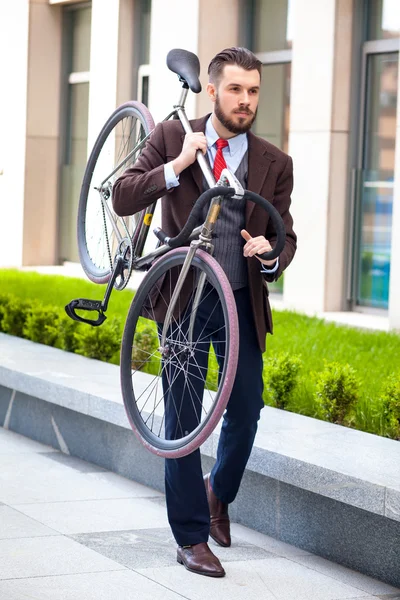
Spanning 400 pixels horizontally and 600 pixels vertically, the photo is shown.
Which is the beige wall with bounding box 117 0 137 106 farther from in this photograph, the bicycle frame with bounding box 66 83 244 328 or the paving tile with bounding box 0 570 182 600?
the paving tile with bounding box 0 570 182 600

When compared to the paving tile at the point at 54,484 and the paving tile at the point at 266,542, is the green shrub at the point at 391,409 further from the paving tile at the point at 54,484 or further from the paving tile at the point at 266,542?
the paving tile at the point at 54,484

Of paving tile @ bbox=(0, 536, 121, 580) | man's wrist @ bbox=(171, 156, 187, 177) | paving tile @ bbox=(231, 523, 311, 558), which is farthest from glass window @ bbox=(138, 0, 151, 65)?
man's wrist @ bbox=(171, 156, 187, 177)

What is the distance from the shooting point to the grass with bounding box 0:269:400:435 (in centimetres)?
661

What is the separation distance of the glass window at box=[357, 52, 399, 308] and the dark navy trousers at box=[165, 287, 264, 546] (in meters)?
7.47

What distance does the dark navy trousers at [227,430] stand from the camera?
4910 millimetres

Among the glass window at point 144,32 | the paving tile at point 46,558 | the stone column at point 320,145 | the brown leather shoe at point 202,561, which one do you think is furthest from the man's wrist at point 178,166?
the glass window at point 144,32

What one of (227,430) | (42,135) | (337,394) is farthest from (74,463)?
(42,135)

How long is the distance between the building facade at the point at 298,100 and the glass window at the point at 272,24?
0.04ft

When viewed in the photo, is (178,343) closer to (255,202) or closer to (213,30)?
(255,202)

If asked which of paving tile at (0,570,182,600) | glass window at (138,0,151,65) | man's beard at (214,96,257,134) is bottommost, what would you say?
paving tile at (0,570,182,600)

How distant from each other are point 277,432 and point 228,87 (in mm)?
1932

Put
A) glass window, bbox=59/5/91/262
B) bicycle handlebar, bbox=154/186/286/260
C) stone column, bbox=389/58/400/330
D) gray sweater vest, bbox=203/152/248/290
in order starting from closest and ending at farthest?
bicycle handlebar, bbox=154/186/286/260 < gray sweater vest, bbox=203/152/248/290 < stone column, bbox=389/58/400/330 < glass window, bbox=59/5/91/262

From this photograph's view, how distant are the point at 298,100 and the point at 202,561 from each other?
8188mm

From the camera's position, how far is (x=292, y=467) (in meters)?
5.23
